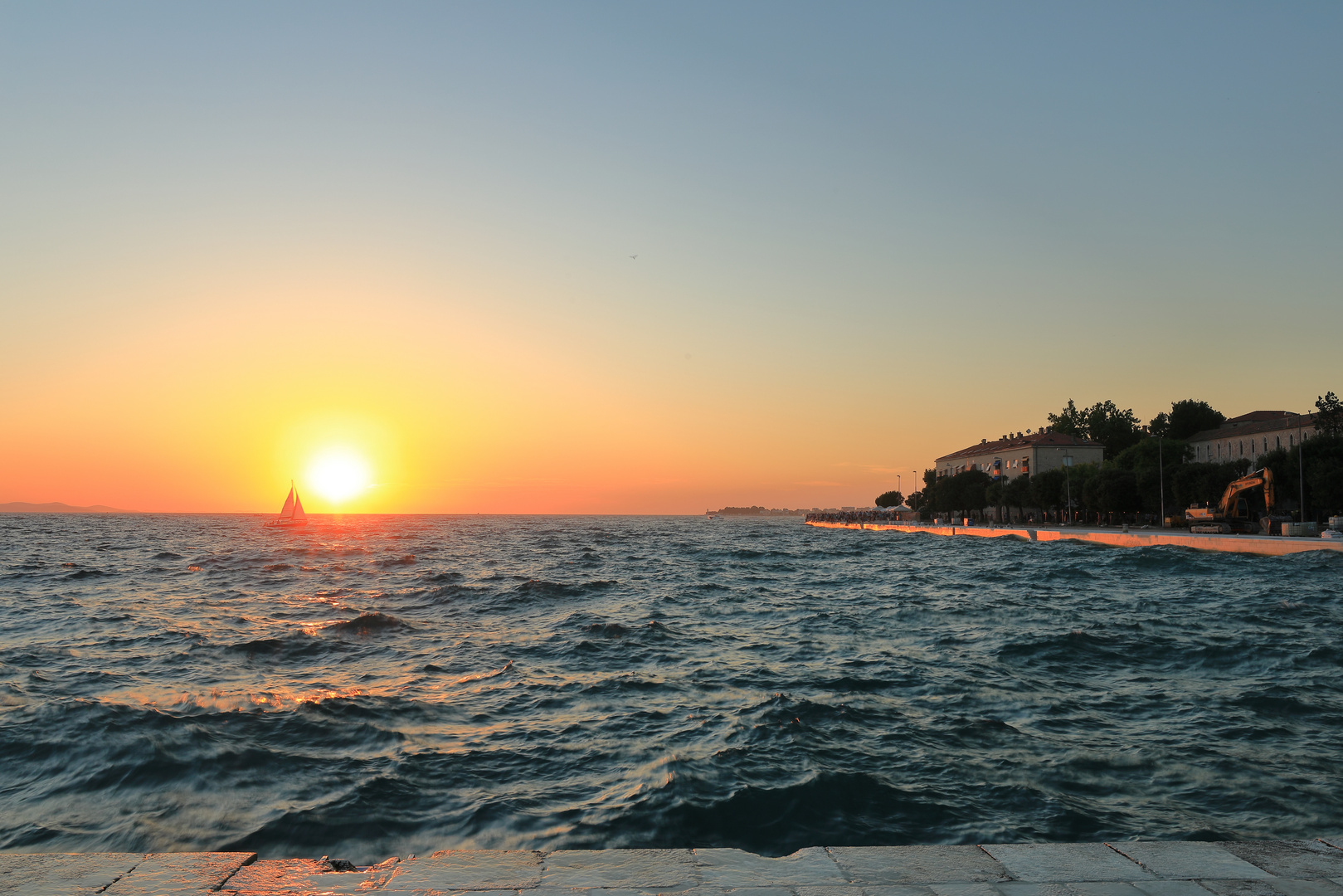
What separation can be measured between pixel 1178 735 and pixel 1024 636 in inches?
365

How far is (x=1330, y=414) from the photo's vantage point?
288 ft

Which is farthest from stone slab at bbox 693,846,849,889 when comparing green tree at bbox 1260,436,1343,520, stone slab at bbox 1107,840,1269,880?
green tree at bbox 1260,436,1343,520

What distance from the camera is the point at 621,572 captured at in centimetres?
4784

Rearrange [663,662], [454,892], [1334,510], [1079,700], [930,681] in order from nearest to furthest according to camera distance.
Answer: [454,892], [1079,700], [930,681], [663,662], [1334,510]

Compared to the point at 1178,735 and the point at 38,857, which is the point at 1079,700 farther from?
the point at 38,857

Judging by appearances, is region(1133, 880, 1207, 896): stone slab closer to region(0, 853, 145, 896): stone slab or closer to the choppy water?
the choppy water

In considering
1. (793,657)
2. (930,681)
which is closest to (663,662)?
(793,657)

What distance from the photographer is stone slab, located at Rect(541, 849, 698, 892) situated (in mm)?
→ 5117

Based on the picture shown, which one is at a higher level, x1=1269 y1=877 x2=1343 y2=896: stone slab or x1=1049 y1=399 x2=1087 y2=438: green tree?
x1=1049 y1=399 x2=1087 y2=438: green tree

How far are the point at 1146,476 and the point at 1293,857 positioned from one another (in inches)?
3828

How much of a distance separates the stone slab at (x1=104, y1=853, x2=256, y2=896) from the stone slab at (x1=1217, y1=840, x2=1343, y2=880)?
21.7 ft

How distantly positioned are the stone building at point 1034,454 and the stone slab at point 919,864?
13765 centimetres

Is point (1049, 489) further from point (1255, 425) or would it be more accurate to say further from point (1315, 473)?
point (1315, 473)

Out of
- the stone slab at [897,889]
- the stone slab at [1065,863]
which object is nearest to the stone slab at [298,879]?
the stone slab at [897,889]
